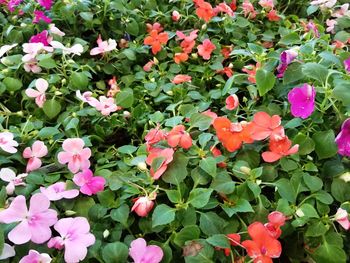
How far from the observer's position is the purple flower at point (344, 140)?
0.92 meters

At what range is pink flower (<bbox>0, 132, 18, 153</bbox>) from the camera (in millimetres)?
1017

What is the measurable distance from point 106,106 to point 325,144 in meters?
0.57

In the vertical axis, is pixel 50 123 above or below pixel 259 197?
below

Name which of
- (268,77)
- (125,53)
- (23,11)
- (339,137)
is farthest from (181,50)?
(339,137)

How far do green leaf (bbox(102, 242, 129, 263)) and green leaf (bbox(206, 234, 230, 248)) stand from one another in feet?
Answer: 0.50

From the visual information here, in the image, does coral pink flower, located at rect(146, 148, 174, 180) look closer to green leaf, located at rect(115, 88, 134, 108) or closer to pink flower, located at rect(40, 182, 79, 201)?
pink flower, located at rect(40, 182, 79, 201)

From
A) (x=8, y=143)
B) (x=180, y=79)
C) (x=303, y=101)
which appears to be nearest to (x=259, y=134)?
(x=303, y=101)

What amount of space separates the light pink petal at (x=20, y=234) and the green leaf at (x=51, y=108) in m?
0.45

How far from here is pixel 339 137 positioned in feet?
3.01

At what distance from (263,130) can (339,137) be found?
0.15 metres

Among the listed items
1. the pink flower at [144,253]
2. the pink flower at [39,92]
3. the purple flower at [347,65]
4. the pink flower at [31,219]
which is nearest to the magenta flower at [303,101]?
the purple flower at [347,65]

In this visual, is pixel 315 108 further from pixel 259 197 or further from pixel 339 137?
pixel 259 197

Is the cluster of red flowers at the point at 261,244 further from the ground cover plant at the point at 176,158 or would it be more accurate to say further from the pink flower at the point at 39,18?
the pink flower at the point at 39,18

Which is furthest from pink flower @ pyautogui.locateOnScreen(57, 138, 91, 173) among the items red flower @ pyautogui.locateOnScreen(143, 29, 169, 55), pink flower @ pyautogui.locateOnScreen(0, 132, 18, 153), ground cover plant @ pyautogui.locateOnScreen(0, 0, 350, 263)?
red flower @ pyautogui.locateOnScreen(143, 29, 169, 55)
